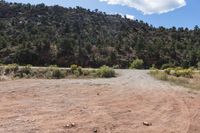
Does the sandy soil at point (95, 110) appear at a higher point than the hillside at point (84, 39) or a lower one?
lower

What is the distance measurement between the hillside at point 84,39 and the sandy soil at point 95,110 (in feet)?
152

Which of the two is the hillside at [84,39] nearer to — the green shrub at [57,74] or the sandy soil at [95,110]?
the green shrub at [57,74]

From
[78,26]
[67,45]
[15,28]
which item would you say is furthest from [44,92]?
[78,26]

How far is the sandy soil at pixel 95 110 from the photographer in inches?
483

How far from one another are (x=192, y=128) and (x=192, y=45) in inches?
2907

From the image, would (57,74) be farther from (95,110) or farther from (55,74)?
(95,110)

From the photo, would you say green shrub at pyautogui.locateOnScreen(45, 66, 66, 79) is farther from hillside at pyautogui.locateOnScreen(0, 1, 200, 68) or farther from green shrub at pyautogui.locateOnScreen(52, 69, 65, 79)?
hillside at pyautogui.locateOnScreen(0, 1, 200, 68)

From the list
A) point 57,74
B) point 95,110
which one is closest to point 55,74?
point 57,74

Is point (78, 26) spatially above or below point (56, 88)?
above

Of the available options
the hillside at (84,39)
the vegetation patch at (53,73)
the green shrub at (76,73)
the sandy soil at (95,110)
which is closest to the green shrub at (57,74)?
the vegetation patch at (53,73)

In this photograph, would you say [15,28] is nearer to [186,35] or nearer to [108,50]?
[108,50]

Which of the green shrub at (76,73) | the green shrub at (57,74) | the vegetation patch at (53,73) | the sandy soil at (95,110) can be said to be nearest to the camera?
the sandy soil at (95,110)

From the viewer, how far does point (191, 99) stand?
63.5 feet

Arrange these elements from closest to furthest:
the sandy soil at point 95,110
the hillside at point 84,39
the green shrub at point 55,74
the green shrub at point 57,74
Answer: the sandy soil at point 95,110, the green shrub at point 55,74, the green shrub at point 57,74, the hillside at point 84,39
